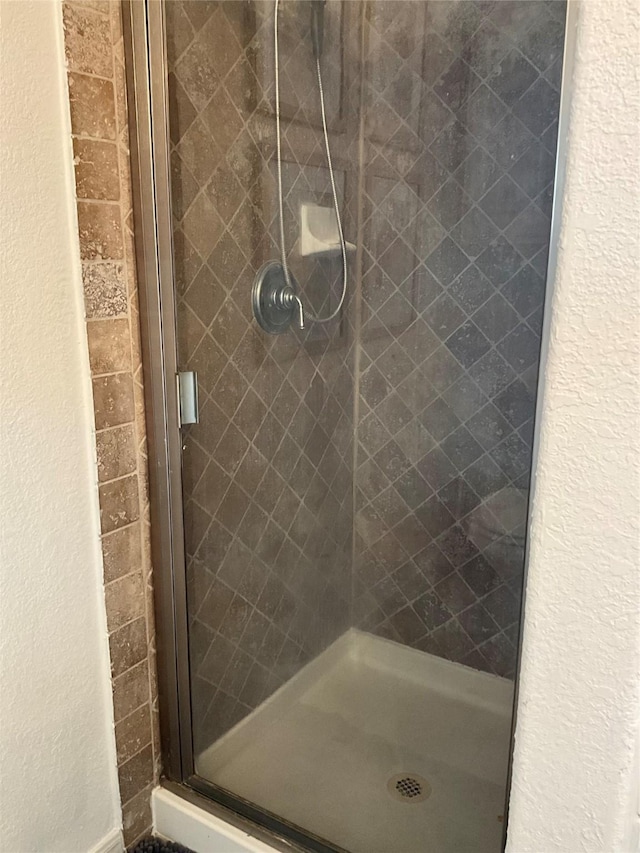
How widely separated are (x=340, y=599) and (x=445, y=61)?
142cm

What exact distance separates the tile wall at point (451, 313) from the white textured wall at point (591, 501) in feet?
2.49

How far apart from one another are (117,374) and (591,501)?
942mm

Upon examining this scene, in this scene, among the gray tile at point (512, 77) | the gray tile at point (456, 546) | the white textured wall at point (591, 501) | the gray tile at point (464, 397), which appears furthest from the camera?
the gray tile at point (456, 546)

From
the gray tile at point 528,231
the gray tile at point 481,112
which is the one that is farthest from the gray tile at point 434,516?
the gray tile at point 481,112

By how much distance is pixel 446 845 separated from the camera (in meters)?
1.42

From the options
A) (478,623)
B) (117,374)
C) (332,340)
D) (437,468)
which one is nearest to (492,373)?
(437,468)

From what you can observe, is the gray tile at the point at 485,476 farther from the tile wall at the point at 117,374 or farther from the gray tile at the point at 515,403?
the tile wall at the point at 117,374

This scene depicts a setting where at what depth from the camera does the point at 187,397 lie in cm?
141

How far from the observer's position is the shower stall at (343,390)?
54.6 inches

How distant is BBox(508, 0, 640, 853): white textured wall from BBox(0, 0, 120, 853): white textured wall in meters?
0.86

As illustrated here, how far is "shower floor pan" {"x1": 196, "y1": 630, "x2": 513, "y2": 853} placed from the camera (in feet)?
4.80

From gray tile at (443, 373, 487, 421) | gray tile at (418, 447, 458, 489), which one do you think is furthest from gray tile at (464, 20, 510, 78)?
gray tile at (418, 447, 458, 489)

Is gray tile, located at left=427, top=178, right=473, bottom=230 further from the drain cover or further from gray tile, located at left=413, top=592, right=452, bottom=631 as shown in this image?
the drain cover

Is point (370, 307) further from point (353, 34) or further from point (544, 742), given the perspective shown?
point (544, 742)
